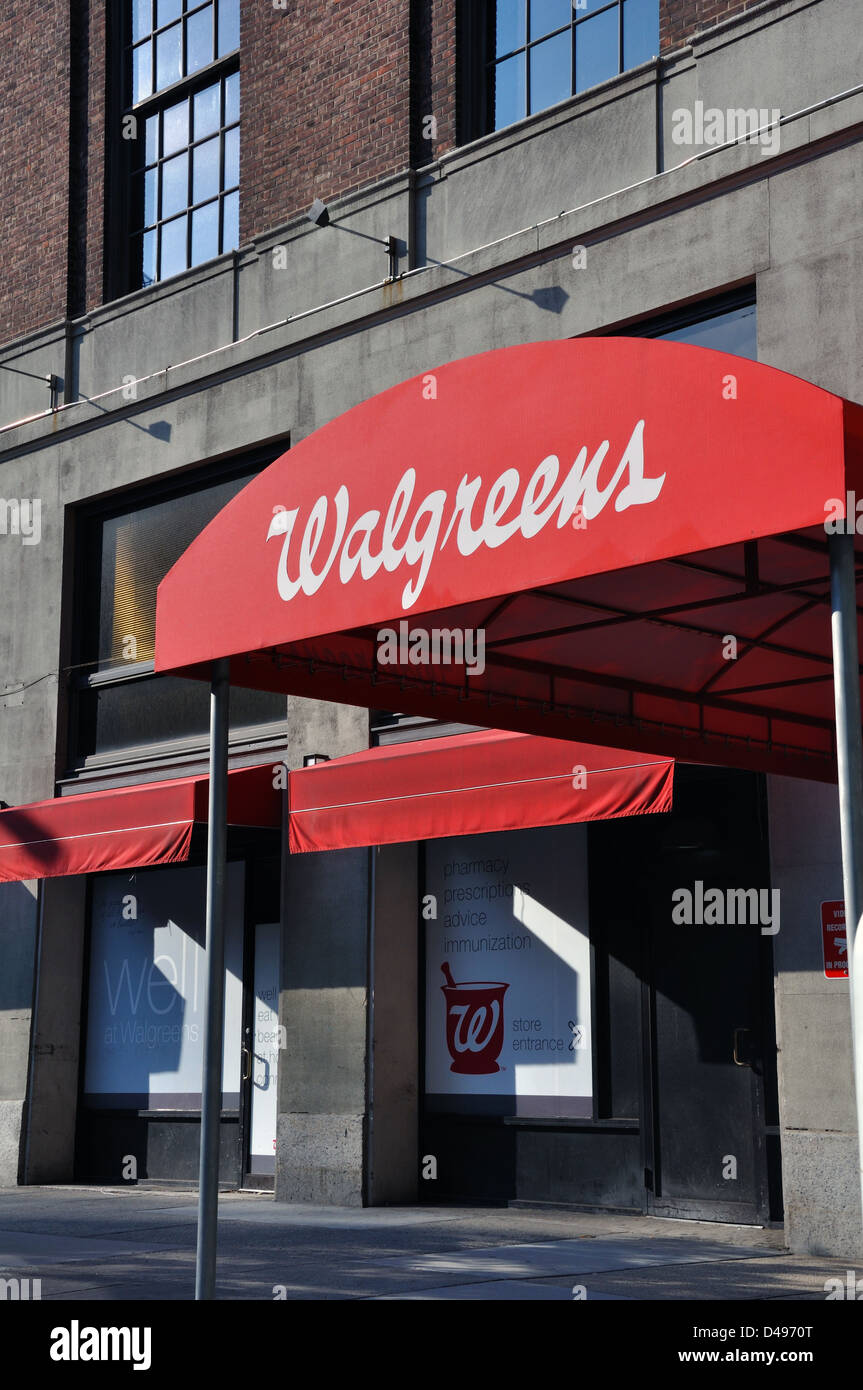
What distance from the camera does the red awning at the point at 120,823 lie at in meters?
14.0

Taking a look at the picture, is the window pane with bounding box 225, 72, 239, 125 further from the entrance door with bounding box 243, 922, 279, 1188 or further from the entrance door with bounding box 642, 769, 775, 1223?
the entrance door with bounding box 642, 769, 775, 1223

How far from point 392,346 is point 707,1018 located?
641 cm

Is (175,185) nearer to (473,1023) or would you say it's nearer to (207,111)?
(207,111)

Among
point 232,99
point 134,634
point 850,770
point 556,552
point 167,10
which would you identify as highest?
point 167,10

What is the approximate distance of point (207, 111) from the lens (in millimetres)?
17250

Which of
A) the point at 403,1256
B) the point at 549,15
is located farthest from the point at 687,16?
the point at 403,1256

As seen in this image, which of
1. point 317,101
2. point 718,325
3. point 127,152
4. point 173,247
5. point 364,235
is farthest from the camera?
point 127,152

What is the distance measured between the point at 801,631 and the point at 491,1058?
5931 mm

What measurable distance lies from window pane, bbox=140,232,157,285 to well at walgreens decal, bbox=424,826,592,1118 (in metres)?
7.59

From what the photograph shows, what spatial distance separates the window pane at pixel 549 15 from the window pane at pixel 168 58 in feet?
16.1

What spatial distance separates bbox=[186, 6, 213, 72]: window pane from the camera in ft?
56.6

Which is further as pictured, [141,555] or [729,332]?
[141,555]
